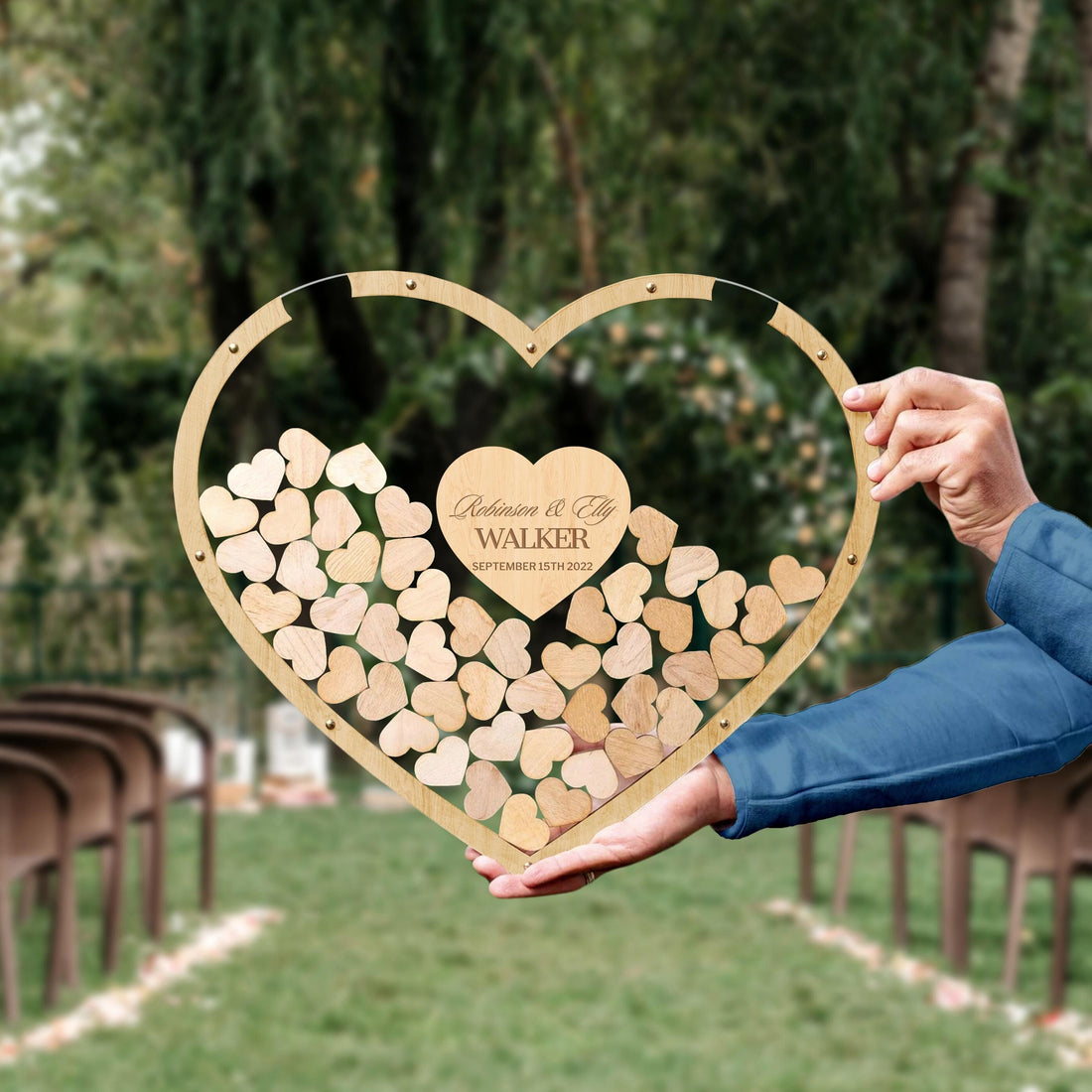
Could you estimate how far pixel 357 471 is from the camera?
3.03 feet

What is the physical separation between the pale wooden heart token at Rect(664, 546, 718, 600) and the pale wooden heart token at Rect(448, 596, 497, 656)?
12cm

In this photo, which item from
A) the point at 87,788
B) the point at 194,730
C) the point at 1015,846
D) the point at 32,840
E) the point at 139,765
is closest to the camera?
the point at 32,840

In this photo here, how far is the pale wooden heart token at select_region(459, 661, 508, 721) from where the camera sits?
931 mm

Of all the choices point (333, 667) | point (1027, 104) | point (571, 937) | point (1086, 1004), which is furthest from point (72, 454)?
point (333, 667)

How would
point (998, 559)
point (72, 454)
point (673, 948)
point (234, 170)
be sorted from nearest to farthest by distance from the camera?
point (998, 559) < point (673, 948) < point (234, 170) < point (72, 454)

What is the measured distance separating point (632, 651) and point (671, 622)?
3 cm

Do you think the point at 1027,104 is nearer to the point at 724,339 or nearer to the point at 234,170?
the point at 724,339

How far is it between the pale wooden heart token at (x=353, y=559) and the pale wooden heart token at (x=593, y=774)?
0.59 ft

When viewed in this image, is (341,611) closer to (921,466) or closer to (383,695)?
(383,695)

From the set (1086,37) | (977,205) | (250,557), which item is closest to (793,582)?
(250,557)

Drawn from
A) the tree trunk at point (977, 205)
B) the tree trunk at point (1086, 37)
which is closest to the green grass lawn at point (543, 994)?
the tree trunk at point (977, 205)

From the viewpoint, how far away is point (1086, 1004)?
4.48 metres

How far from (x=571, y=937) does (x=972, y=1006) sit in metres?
1.44

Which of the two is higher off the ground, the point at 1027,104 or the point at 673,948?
the point at 1027,104
